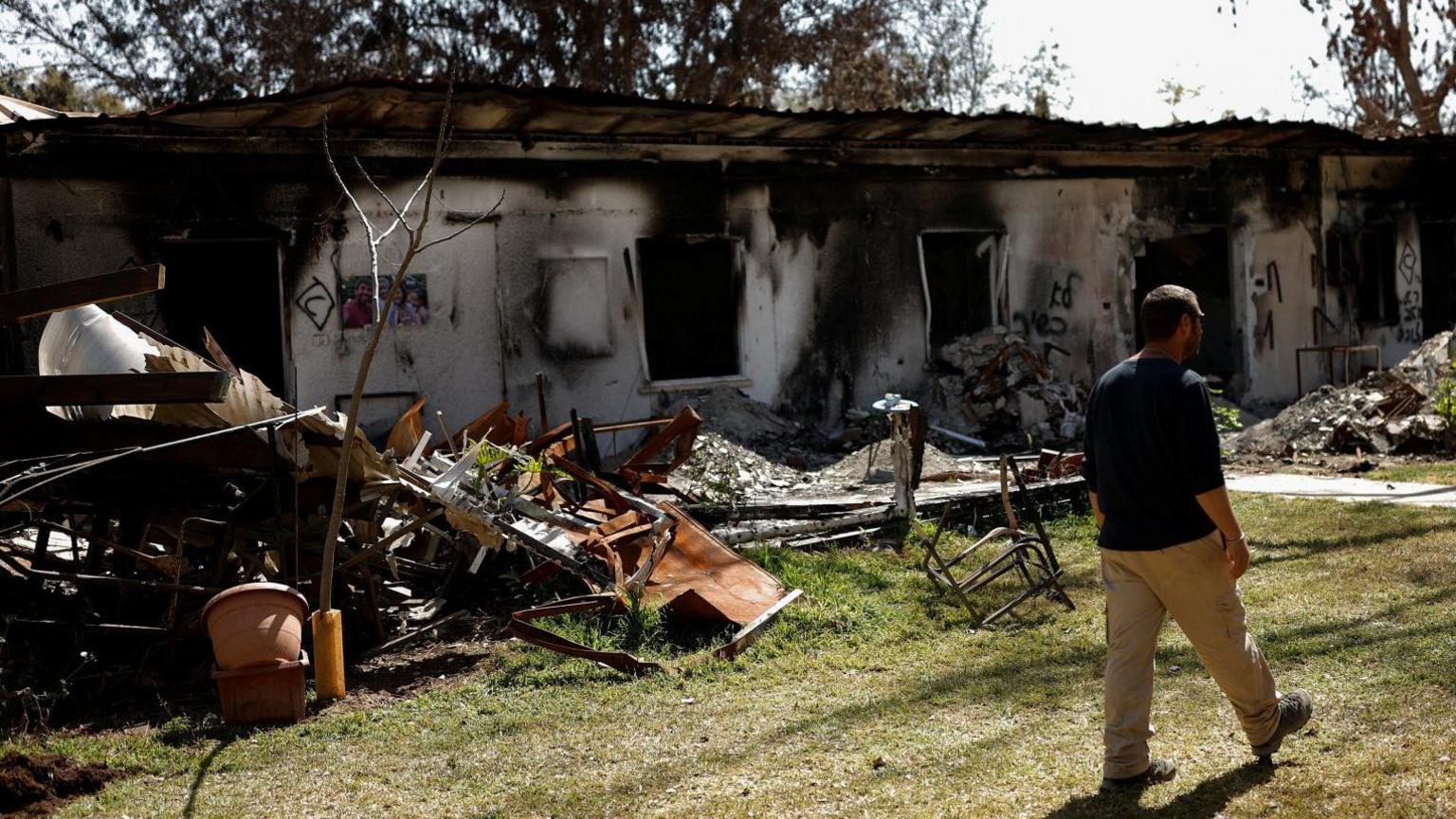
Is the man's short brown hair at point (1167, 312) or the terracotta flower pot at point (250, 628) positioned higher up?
the man's short brown hair at point (1167, 312)

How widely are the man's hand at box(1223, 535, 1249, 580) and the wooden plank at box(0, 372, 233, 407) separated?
427cm

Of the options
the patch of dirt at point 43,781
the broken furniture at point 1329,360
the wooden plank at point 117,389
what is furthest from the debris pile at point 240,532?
the broken furniture at point 1329,360

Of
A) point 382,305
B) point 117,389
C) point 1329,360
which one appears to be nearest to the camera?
point 117,389

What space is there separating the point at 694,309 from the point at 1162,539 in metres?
10.0

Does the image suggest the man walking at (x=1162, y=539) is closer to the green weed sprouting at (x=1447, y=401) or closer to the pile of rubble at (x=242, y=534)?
the pile of rubble at (x=242, y=534)

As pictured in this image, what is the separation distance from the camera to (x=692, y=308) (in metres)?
14.0

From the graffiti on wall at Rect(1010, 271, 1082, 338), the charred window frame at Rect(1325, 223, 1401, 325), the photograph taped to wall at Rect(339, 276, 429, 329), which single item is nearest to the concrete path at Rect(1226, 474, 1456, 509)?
the graffiti on wall at Rect(1010, 271, 1082, 338)

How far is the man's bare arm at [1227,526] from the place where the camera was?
416cm

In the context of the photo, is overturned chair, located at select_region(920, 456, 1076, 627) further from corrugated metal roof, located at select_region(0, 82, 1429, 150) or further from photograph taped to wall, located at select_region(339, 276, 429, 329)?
photograph taped to wall, located at select_region(339, 276, 429, 329)

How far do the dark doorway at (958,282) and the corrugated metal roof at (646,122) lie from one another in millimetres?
1242

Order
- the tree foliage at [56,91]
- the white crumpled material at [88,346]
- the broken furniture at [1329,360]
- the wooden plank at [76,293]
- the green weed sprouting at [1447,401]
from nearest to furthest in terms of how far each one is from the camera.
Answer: the wooden plank at [76,293]
the white crumpled material at [88,346]
the green weed sprouting at [1447,401]
the broken furniture at [1329,360]
the tree foliage at [56,91]

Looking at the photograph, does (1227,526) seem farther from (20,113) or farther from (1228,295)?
(1228,295)

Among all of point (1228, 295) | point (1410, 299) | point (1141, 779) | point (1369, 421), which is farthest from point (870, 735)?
point (1410, 299)

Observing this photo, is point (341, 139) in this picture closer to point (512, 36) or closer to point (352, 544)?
point (352, 544)
